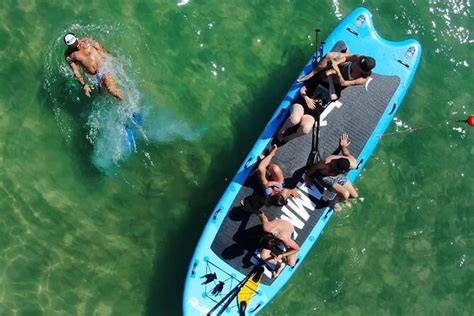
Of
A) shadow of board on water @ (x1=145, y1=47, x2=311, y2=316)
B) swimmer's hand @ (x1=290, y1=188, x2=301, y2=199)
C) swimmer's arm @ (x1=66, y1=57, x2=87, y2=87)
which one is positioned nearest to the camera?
swimmer's arm @ (x1=66, y1=57, x2=87, y2=87)

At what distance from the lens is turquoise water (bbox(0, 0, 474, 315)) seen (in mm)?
9414

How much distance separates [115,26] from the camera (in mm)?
9719

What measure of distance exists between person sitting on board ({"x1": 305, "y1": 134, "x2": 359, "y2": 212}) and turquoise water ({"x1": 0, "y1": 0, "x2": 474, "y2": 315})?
124 centimetres

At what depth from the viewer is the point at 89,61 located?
8.62 metres

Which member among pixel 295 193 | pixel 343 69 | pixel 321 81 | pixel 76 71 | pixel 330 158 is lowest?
pixel 295 193

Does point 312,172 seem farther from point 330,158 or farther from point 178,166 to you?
point 178,166

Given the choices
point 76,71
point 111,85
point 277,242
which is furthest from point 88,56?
point 277,242

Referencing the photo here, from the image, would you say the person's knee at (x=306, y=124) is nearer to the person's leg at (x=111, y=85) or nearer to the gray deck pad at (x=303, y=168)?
the gray deck pad at (x=303, y=168)

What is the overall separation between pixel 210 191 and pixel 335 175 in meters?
2.25

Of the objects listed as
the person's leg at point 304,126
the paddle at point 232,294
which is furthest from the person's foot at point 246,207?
the person's leg at point 304,126

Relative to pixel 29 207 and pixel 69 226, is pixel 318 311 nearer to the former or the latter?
pixel 69 226

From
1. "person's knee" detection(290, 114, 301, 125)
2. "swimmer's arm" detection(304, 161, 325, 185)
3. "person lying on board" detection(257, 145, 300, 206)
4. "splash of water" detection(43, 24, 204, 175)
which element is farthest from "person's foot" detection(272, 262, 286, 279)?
"splash of water" detection(43, 24, 204, 175)

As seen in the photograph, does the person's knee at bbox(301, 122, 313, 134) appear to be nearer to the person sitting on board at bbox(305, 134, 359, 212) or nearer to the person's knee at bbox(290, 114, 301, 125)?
the person's knee at bbox(290, 114, 301, 125)

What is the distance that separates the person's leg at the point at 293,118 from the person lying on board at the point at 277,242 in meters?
1.36
